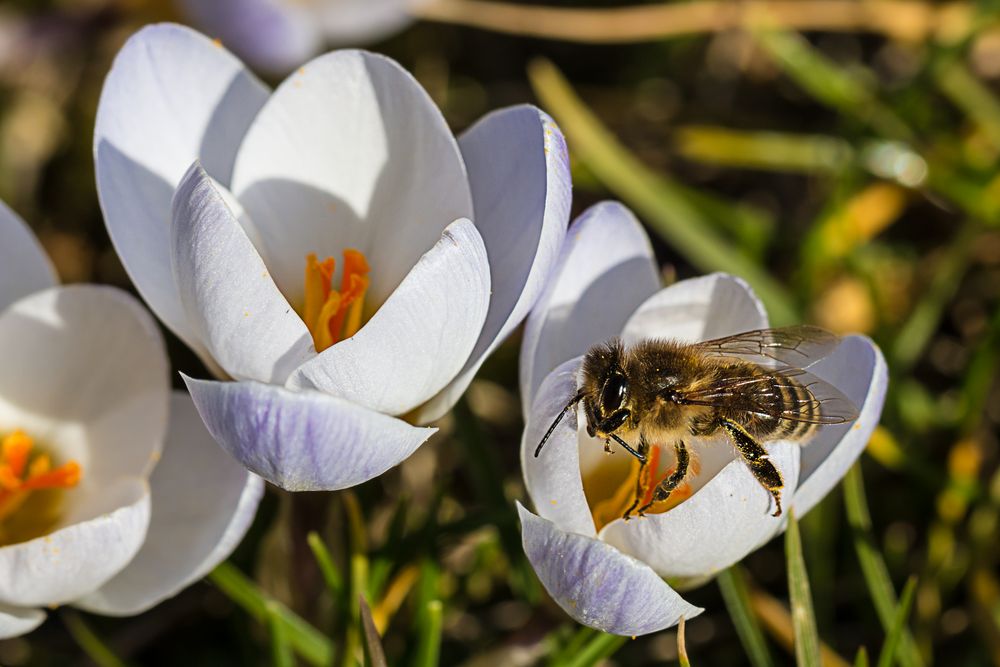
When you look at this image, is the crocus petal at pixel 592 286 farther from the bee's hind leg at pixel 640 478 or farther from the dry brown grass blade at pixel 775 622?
the dry brown grass blade at pixel 775 622

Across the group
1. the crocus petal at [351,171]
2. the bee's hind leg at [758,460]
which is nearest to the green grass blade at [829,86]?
the crocus petal at [351,171]

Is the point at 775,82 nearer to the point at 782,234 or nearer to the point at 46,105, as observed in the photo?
the point at 782,234

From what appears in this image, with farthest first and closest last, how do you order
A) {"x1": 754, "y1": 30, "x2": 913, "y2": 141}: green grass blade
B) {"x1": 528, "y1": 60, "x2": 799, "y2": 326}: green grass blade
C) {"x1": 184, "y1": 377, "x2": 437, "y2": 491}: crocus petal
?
{"x1": 754, "y1": 30, "x2": 913, "y2": 141}: green grass blade → {"x1": 528, "y1": 60, "x2": 799, "y2": 326}: green grass blade → {"x1": 184, "y1": 377, "x2": 437, "y2": 491}: crocus petal

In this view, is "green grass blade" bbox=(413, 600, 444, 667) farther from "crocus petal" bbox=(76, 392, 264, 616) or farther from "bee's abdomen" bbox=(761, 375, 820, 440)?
"bee's abdomen" bbox=(761, 375, 820, 440)

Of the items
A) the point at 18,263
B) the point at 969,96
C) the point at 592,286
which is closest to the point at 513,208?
the point at 592,286

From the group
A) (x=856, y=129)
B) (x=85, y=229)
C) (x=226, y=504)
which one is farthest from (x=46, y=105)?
(x=856, y=129)

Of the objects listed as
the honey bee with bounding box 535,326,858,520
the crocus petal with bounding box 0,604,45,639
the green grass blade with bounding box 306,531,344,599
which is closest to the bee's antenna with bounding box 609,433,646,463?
the honey bee with bounding box 535,326,858,520
